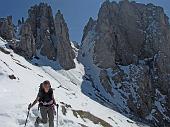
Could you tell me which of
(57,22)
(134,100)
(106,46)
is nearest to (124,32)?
(106,46)

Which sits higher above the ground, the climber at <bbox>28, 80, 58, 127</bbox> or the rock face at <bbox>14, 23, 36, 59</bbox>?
the rock face at <bbox>14, 23, 36, 59</bbox>

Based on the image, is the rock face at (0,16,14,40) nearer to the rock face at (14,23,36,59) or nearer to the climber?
the rock face at (14,23,36,59)

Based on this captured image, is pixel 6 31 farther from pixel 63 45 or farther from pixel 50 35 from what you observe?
pixel 63 45

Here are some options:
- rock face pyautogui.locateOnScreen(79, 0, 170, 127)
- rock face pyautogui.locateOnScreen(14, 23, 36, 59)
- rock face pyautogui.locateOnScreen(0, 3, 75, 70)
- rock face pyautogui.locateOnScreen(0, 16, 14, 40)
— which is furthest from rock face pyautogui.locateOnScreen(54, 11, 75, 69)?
rock face pyautogui.locateOnScreen(0, 16, 14, 40)

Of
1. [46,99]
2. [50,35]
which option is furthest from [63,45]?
[46,99]

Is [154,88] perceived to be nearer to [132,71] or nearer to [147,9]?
[132,71]

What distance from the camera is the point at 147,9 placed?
177 metres

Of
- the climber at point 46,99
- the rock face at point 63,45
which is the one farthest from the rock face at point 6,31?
the climber at point 46,99

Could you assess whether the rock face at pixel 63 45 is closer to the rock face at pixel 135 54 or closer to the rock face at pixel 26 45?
the rock face at pixel 135 54

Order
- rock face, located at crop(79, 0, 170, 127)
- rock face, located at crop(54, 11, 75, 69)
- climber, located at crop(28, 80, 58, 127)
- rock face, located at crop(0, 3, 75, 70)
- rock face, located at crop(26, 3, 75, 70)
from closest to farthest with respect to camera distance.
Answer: climber, located at crop(28, 80, 58, 127), rock face, located at crop(0, 3, 75, 70), rock face, located at crop(79, 0, 170, 127), rock face, located at crop(54, 11, 75, 69), rock face, located at crop(26, 3, 75, 70)

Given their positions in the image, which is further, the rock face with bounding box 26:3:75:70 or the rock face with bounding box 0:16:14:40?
the rock face with bounding box 26:3:75:70

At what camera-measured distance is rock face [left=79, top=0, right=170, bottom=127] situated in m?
140

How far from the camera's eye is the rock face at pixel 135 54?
140125 millimetres

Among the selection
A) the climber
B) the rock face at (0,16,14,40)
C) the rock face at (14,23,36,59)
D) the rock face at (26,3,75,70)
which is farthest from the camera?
the rock face at (26,3,75,70)
